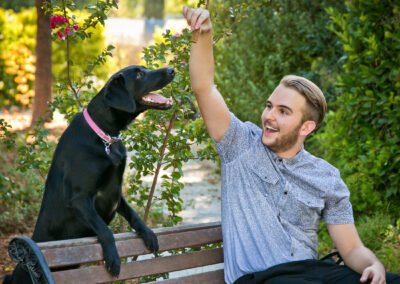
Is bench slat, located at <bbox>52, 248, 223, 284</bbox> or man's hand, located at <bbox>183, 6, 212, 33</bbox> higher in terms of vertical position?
man's hand, located at <bbox>183, 6, 212, 33</bbox>

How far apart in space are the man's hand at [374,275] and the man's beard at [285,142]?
0.71 m

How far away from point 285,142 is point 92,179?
0.98 meters

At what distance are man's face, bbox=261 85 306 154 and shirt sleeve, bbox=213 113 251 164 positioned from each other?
108mm

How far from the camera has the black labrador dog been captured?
230cm

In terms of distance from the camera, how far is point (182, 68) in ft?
10.9

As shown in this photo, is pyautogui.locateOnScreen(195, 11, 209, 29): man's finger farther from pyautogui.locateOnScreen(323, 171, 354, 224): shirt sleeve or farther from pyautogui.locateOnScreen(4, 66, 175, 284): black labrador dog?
pyautogui.locateOnScreen(323, 171, 354, 224): shirt sleeve

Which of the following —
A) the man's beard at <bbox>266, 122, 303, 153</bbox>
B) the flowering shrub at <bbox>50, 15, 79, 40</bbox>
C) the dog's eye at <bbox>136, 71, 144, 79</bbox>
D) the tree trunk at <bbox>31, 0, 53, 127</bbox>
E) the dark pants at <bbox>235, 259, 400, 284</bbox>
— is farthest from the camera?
the tree trunk at <bbox>31, 0, 53, 127</bbox>

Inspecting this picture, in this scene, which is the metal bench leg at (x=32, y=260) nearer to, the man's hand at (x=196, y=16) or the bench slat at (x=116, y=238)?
the bench slat at (x=116, y=238)

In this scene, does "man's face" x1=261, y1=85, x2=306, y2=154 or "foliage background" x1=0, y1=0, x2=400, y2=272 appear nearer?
"man's face" x1=261, y1=85, x2=306, y2=154

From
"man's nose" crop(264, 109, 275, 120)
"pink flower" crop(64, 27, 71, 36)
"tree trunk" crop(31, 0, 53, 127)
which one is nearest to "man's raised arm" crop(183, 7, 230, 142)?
"man's nose" crop(264, 109, 275, 120)

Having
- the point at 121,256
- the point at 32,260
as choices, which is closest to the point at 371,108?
the point at 121,256

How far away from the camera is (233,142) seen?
250cm

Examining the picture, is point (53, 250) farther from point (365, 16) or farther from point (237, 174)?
point (365, 16)

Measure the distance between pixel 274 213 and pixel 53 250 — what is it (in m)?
1.05
